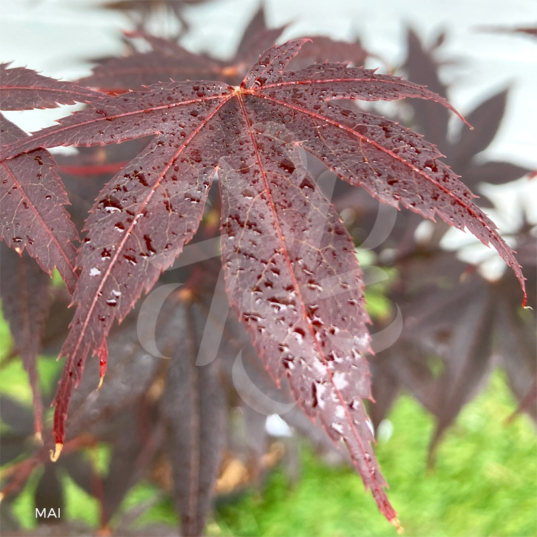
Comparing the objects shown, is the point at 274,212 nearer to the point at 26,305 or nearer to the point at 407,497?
the point at 26,305

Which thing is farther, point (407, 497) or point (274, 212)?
point (407, 497)

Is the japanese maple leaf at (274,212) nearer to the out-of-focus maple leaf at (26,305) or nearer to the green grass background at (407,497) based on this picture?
the out-of-focus maple leaf at (26,305)

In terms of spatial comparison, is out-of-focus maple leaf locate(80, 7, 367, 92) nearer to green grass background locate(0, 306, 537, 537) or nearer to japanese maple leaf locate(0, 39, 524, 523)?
japanese maple leaf locate(0, 39, 524, 523)

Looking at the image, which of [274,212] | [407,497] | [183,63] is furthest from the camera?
[407,497]

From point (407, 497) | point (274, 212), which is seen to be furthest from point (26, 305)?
point (407, 497)

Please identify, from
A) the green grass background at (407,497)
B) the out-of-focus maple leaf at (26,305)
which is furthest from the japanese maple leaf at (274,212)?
the green grass background at (407,497)
